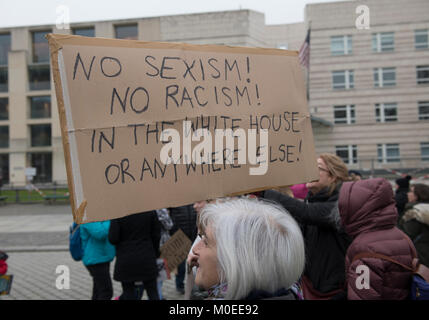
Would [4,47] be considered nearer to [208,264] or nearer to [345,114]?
A: [345,114]

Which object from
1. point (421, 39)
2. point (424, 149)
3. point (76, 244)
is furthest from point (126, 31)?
point (76, 244)

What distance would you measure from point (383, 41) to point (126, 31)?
24.3m

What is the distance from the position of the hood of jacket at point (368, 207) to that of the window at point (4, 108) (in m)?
44.9

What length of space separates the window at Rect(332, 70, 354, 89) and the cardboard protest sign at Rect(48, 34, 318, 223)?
31430 millimetres

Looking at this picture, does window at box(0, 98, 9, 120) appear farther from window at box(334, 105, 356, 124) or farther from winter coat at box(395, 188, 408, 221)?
winter coat at box(395, 188, 408, 221)

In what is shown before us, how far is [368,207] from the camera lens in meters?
2.36

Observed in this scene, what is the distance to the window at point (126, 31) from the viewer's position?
123 feet

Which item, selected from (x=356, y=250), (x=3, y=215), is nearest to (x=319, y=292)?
(x=356, y=250)

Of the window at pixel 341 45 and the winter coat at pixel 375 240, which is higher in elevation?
the window at pixel 341 45

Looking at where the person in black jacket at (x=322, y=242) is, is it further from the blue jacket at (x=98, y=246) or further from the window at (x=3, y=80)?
the window at (x=3, y=80)

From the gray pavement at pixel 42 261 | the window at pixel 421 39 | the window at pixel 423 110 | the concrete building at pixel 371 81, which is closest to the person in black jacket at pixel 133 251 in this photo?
the gray pavement at pixel 42 261

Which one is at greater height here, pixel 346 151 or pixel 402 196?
pixel 346 151

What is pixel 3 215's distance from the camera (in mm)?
17375
